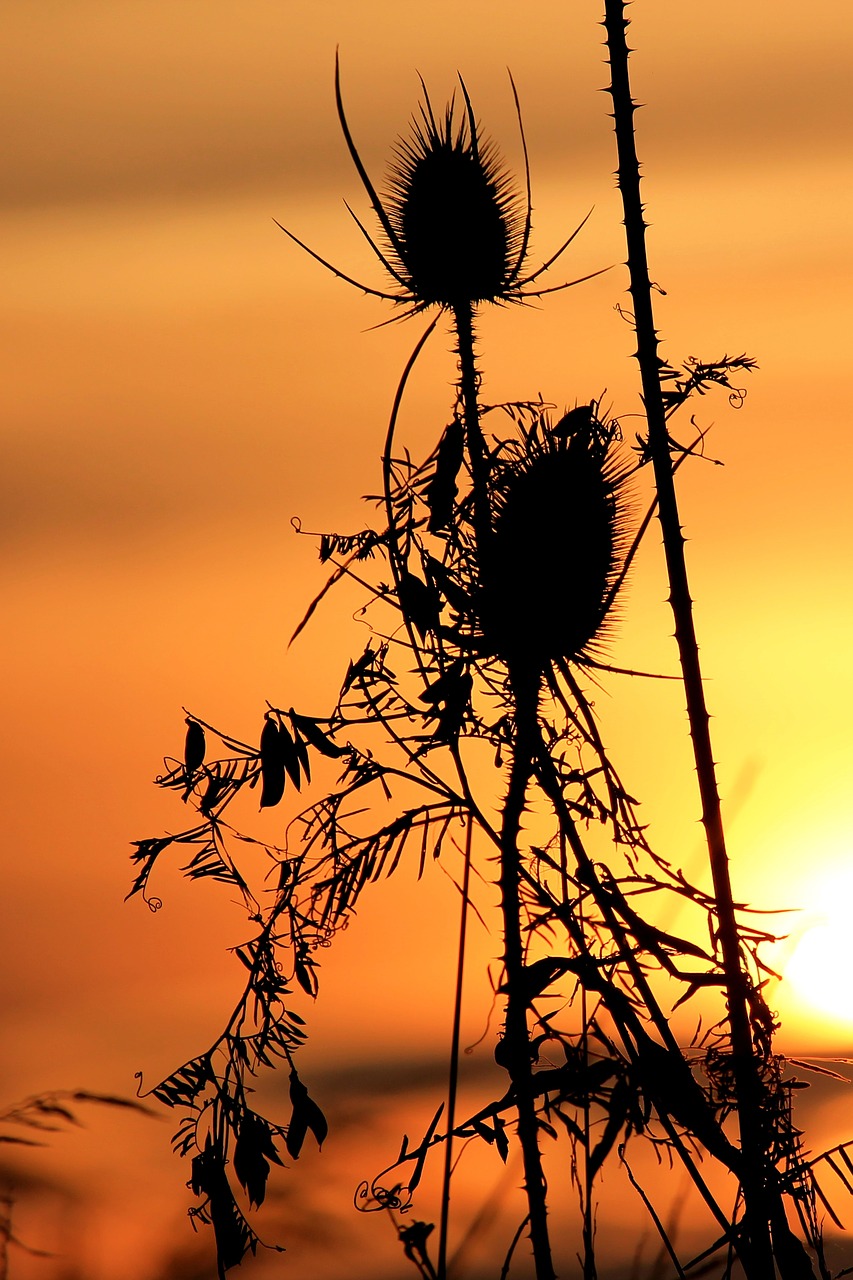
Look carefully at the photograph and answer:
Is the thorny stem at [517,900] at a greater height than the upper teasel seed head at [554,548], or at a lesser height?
lesser

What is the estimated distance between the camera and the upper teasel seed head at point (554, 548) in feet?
10.2

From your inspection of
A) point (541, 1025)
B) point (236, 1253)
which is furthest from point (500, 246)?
point (236, 1253)

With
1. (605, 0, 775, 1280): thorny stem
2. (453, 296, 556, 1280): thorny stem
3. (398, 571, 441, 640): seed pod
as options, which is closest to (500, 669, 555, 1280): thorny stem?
(453, 296, 556, 1280): thorny stem

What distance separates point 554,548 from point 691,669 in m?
0.56

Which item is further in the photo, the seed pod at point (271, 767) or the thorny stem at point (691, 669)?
the seed pod at point (271, 767)

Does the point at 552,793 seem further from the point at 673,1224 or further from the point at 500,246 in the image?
the point at 500,246

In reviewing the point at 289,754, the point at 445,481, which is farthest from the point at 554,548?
the point at 289,754

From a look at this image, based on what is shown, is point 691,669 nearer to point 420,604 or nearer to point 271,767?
point 420,604

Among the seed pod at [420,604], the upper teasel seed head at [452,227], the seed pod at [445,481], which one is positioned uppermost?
the upper teasel seed head at [452,227]

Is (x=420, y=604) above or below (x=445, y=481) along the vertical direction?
below

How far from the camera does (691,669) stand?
2.74 meters

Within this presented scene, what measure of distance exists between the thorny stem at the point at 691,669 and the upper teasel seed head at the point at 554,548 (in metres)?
0.39

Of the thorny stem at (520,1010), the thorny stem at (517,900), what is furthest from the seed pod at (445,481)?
the thorny stem at (520,1010)

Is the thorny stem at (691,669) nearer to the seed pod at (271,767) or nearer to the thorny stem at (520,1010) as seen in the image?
the thorny stem at (520,1010)
